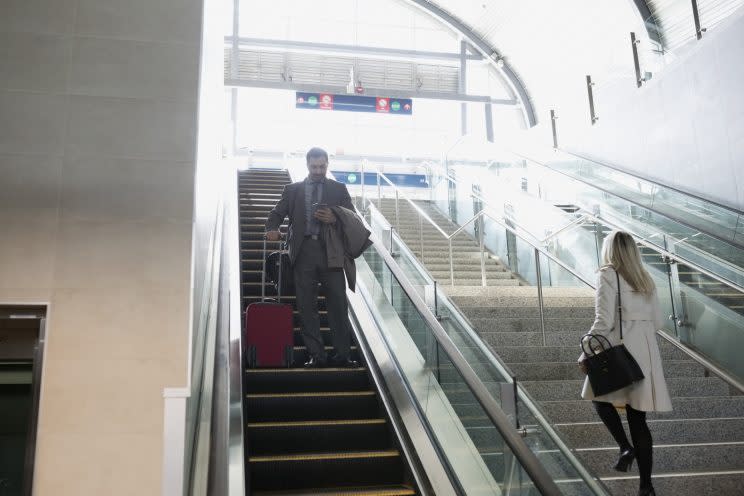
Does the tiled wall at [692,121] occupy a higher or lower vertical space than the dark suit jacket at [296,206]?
higher

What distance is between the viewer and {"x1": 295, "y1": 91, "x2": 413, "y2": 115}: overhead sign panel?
19.1m

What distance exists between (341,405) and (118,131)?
7.61 ft

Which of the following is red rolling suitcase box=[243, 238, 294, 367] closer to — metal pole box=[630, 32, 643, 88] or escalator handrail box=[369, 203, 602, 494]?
escalator handrail box=[369, 203, 602, 494]

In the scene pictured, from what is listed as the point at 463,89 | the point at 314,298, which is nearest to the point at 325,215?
the point at 314,298

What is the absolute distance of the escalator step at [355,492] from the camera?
359 centimetres

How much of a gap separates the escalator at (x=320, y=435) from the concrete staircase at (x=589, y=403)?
0.84m

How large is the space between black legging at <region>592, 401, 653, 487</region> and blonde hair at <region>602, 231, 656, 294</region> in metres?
0.70

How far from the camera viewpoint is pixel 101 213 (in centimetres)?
425

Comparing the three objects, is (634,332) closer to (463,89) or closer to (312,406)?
(312,406)

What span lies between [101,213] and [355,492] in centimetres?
232

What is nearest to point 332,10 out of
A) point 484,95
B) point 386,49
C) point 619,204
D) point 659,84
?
point 386,49

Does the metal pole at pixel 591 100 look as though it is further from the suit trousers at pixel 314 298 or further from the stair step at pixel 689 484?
the stair step at pixel 689 484

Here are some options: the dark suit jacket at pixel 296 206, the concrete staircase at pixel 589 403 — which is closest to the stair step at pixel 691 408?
the concrete staircase at pixel 589 403

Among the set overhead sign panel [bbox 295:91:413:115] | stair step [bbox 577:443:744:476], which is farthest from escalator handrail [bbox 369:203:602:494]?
overhead sign panel [bbox 295:91:413:115]
